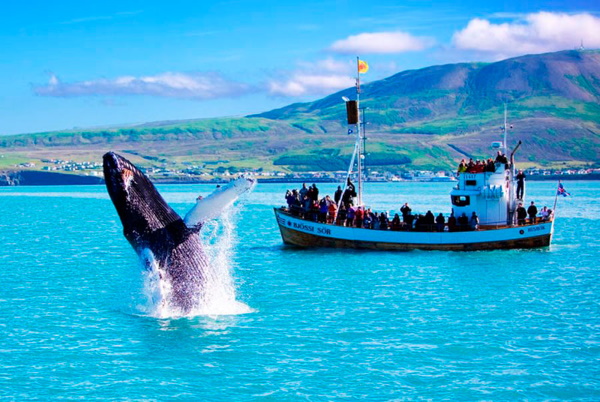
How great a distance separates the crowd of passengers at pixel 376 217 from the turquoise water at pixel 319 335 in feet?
14.2

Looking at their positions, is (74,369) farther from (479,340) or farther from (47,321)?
(479,340)

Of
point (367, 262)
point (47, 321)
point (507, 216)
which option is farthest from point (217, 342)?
point (507, 216)

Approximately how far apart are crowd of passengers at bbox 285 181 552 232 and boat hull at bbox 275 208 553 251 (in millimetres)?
367

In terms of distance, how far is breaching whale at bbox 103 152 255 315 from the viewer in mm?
16078

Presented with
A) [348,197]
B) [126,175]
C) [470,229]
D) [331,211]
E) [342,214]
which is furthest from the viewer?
[348,197]

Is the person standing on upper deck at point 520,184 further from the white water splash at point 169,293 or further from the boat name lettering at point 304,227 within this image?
the white water splash at point 169,293

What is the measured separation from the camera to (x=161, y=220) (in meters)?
17.3

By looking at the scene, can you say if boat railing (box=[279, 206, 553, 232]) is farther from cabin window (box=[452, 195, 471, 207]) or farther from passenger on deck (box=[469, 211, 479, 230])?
cabin window (box=[452, 195, 471, 207])

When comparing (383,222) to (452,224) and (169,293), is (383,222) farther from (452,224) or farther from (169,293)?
(169,293)

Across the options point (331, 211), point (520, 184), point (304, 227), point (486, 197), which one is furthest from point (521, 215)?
point (304, 227)

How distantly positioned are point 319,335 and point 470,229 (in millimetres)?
20550

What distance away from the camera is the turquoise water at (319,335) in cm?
1631

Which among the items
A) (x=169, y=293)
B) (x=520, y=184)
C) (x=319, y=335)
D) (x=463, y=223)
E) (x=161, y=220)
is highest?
(x=520, y=184)

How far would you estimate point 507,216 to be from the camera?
4034cm
